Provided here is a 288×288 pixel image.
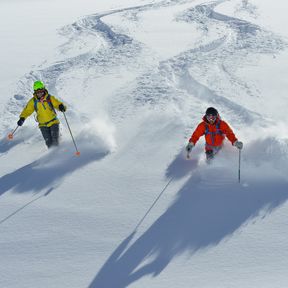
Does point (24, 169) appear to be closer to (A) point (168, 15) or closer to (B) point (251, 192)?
(B) point (251, 192)

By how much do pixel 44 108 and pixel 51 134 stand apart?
0.52 metres

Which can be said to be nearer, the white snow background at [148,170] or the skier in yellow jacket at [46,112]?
the white snow background at [148,170]

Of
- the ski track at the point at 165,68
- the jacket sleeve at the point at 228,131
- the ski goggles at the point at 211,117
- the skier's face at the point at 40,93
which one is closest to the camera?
the ski goggles at the point at 211,117

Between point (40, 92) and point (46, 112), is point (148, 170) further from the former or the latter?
point (40, 92)

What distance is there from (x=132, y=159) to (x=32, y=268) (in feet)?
9.02

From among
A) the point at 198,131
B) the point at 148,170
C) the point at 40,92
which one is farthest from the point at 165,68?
the point at 148,170

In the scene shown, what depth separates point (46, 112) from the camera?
7023 millimetres

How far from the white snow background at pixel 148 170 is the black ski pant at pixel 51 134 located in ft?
0.52

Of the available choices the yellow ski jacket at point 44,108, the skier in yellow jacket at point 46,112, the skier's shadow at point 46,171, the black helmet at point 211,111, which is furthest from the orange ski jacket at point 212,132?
the yellow ski jacket at point 44,108

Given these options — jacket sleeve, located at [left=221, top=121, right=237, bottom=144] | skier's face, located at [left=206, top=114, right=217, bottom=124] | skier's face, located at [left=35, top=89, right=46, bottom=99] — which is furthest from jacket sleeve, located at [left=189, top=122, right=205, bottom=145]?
skier's face, located at [left=35, top=89, right=46, bottom=99]

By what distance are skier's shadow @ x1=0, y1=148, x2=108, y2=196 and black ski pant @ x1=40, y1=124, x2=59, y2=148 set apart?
0.17 m

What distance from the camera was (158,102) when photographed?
8734mm

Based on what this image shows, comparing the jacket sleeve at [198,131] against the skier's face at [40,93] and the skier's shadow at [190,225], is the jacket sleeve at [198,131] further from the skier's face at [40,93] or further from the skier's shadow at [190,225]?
the skier's face at [40,93]

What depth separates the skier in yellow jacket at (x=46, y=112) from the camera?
6873mm
